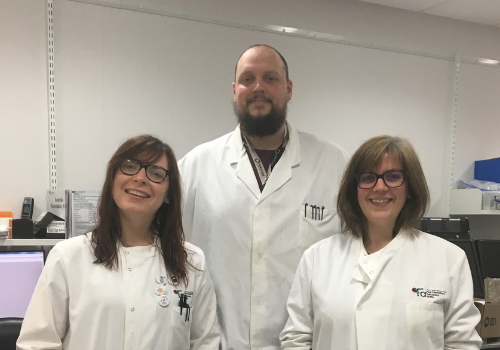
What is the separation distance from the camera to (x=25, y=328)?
97 centimetres

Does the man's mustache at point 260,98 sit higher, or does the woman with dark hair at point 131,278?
the man's mustache at point 260,98

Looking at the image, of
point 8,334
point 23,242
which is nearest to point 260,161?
point 8,334

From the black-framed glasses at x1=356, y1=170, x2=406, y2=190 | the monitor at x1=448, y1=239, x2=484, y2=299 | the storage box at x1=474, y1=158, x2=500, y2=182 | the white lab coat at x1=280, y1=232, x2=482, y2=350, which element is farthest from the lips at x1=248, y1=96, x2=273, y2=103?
the storage box at x1=474, y1=158, x2=500, y2=182

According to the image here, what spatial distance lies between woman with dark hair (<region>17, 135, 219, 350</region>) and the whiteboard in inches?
39.8

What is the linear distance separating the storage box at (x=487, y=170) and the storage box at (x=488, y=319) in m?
1.09

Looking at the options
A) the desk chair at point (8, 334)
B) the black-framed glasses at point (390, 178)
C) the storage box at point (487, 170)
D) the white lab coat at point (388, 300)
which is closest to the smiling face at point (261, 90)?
the black-framed glasses at point (390, 178)

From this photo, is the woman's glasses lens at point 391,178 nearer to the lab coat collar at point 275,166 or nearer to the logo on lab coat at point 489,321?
the lab coat collar at point 275,166

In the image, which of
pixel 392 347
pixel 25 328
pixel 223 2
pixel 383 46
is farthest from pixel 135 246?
pixel 383 46

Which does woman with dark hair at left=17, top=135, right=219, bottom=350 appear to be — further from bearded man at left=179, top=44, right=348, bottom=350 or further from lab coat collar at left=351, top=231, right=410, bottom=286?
lab coat collar at left=351, top=231, right=410, bottom=286

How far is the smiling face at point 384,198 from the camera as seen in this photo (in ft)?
3.82

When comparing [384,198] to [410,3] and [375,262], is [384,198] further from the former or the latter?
[410,3]

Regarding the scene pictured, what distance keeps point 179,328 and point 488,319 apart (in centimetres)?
174

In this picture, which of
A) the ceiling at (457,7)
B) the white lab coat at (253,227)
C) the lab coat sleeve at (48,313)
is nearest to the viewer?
the lab coat sleeve at (48,313)

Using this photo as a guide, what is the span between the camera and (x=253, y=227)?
4.50 ft
